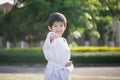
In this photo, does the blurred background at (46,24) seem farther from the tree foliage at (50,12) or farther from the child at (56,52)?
the child at (56,52)

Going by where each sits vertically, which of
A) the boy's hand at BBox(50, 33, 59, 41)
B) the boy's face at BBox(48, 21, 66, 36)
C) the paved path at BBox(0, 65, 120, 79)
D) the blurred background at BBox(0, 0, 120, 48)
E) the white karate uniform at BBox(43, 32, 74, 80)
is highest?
the boy's face at BBox(48, 21, 66, 36)

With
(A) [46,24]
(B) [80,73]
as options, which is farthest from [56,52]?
(A) [46,24]

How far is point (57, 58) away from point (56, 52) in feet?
0.28

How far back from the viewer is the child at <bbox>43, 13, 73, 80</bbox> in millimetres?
5535

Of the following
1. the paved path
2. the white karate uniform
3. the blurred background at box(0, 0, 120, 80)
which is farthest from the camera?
the blurred background at box(0, 0, 120, 80)

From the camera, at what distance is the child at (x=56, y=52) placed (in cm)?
554

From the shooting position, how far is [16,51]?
25.3 meters

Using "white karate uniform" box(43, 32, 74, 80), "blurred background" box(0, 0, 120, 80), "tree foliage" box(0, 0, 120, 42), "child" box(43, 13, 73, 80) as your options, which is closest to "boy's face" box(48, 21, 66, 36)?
"child" box(43, 13, 73, 80)

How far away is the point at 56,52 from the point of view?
5.53 meters

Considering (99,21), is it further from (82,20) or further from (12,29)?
(12,29)

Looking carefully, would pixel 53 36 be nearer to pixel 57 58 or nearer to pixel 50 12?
pixel 57 58

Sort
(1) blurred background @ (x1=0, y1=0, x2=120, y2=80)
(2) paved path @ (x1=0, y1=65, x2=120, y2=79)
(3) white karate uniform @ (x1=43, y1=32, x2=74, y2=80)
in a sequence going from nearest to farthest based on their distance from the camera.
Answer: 1. (3) white karate uniform @ (x1=43, y1=32, x2=74, y2=80)
2. (2) paved path @ (x1=0, y1=65, x2=120, y2=79)
3. (1) blurred background @ (x1=0, y1=0, x2=120, y2=80)

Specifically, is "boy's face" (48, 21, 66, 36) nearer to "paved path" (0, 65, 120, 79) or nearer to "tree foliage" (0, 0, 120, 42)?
"paved path" (0, 65, 120, 79)

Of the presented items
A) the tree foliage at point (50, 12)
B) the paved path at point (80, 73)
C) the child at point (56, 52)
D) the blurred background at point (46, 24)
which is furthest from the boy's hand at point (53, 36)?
the tree foliage at point (50, 12)
